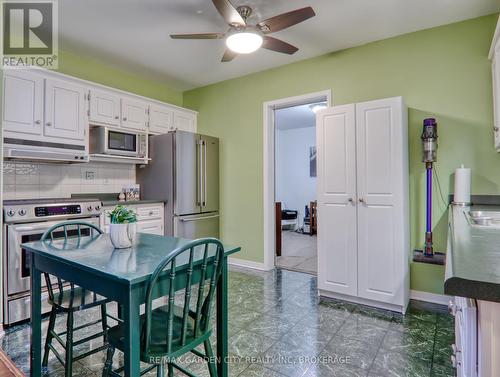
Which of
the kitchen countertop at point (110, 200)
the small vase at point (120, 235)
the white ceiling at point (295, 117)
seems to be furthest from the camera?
the white ceiling at point (295, 117)

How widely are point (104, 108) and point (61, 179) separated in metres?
0.96

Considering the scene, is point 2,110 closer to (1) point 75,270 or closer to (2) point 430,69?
(1) point 75,270

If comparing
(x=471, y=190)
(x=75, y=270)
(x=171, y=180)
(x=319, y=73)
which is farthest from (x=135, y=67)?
(x=471, y=190)

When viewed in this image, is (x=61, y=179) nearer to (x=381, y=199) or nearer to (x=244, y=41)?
(x=244, y=41)

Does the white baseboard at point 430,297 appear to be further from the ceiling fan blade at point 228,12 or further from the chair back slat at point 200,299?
the ceiling fan blade at point 228,12

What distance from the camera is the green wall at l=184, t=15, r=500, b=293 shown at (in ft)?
8.79

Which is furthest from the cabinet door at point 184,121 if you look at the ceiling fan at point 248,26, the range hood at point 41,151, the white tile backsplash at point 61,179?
the ceiling fan at point 248,26

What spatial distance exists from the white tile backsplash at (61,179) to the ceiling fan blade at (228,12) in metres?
2.52

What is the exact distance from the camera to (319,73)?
358 cm

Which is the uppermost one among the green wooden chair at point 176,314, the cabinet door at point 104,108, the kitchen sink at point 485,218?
the cabinet door at point 104,108

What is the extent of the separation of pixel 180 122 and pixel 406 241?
133 inches

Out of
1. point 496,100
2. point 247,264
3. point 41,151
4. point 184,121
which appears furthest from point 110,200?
point 496,100

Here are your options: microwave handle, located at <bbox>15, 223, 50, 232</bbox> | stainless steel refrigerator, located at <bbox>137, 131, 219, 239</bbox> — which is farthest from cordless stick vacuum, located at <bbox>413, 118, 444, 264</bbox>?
microwave handle, located at <bbox>15, 223, 50, 232</bbox>

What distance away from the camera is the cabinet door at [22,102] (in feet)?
8.59
